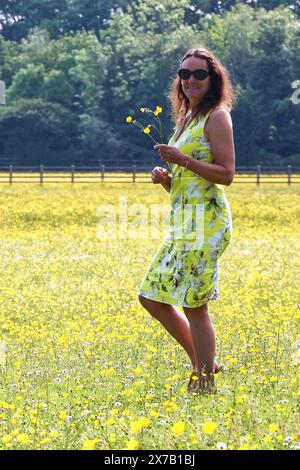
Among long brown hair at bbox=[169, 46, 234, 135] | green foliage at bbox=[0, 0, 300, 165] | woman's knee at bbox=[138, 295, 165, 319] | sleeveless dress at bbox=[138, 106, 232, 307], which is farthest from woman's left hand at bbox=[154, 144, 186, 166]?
green foliage at bbox=[0, 0, 300, 165]

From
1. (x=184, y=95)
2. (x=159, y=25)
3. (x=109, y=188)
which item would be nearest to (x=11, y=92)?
(x=159, y=25)

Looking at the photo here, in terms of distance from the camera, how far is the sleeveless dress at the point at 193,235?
5586mm

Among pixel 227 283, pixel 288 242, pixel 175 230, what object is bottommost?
pixel 288 242

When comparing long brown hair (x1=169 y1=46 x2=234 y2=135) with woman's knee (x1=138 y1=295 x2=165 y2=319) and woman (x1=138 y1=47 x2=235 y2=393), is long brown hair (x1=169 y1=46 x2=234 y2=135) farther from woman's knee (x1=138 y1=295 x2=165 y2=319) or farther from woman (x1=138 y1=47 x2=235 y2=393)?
woman's knee (x1=138 y1=295 x2=165 y2=319)

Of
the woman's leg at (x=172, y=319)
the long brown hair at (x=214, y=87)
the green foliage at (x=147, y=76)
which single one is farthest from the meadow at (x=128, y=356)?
the green foliage at (x=147, y=76)

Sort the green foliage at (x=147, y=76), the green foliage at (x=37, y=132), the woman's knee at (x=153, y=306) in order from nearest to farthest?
the woman's knee at (x=153, y=306) → the green foliage at (x=147, y=76) → the green foliage at (x=37, y=132)

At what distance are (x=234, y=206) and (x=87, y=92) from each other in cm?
4156

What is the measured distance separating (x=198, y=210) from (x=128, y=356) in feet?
5.40

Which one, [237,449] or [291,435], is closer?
[237,449]

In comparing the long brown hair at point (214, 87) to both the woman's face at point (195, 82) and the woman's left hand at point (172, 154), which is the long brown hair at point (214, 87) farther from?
the woman's left hand at point (172, 154)

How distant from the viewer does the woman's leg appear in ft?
18.9

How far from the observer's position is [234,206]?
27.9 metres

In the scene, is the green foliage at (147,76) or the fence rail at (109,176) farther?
the green foliage at (147,76)
